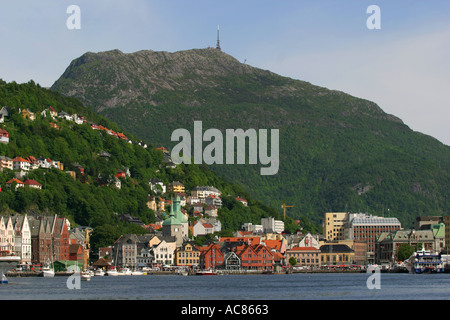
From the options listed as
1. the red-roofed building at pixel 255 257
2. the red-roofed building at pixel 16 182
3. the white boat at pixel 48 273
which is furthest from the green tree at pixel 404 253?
the red-roofed building at pixel 16 182

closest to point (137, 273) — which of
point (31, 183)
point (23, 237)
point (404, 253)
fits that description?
point (23, 237)

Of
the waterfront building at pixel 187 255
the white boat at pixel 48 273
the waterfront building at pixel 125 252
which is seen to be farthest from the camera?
the waterfront building at pixel 187 255

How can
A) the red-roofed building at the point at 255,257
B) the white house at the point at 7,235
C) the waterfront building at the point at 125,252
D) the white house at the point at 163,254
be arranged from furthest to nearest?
1. the white house at the point at 163,254
2. the waterfront building at the point at 125,252
3. the red-roofed building at the point at 255,257
4. the white house at the point at 7,235

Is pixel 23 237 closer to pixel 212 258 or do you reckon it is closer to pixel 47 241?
pixel 47 241

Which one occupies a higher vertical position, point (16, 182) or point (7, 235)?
point (16, 182)

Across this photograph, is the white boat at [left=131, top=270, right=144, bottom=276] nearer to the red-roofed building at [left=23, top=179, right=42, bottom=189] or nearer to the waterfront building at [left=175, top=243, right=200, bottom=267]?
the waterfront building at [left=175, top=243, right=200, bottom=267]

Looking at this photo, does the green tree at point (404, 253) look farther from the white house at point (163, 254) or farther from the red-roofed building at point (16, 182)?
the red-roofed building at point (16, 182)

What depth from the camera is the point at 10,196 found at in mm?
184750

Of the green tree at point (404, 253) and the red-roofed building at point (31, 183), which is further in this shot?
the green tree at point (404, 253)
